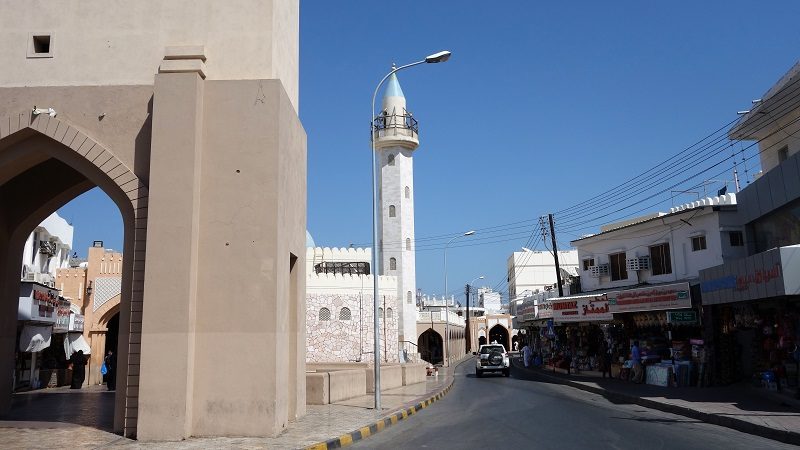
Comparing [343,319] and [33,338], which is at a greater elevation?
[343,319]

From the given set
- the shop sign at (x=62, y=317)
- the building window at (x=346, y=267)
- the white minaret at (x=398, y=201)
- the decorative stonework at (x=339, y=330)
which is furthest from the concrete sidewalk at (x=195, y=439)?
the building window at (x=346, y=267)

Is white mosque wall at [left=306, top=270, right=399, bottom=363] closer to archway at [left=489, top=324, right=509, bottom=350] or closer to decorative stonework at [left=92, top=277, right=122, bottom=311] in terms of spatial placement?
decorative stonework at [left=92, top=277, right=122, bottom=311]

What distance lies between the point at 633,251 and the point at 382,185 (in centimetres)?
1999

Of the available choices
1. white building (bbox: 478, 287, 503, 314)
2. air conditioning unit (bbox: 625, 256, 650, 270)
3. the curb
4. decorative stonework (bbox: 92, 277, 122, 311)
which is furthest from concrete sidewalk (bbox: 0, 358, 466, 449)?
white building (bbox: 478, 287, 503, 314)

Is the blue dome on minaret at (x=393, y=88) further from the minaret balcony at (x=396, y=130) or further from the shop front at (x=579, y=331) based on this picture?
the shop front at (x=579, y=331)

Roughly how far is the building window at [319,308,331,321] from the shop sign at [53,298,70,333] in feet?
56.5

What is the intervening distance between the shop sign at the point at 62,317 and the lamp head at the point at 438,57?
45.6 feet

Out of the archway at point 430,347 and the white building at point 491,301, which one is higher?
the white building at point 491,301

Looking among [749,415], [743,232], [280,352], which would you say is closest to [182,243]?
[280,352]

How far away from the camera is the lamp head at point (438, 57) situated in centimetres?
1623

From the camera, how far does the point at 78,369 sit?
22.4 meters

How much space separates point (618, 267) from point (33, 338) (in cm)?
2230

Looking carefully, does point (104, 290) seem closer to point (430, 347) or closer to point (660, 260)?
point (660, 260)

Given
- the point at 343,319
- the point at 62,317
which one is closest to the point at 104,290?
the point at 62,317
